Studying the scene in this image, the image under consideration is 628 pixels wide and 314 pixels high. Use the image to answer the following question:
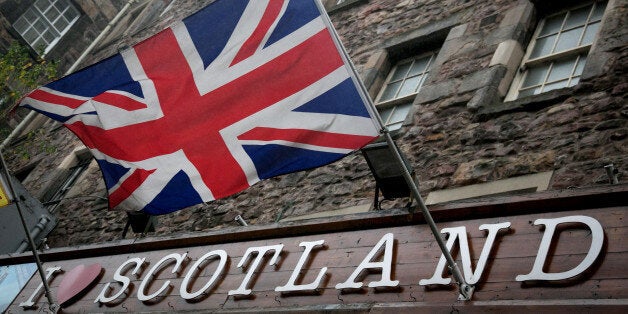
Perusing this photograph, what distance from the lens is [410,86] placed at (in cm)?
745

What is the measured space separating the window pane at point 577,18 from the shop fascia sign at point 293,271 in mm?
3442

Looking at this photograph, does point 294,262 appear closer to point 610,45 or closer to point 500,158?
point 500,158

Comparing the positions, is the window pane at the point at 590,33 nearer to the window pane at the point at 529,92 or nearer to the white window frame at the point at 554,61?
the white window frame at the point at 554,61

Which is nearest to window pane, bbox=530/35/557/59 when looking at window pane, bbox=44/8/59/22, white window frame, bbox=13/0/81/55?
white window frame, bbox=13/0/81/55

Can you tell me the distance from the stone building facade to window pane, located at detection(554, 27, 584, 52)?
6cm

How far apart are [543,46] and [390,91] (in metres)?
1.97

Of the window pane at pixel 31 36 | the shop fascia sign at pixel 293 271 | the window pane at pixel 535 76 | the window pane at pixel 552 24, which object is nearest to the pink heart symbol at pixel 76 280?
the shop fascia sign at pixel 293 271

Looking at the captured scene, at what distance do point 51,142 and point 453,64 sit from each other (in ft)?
33.0

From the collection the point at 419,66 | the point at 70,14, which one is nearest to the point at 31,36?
the point at 70,14

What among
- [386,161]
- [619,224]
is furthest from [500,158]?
[619,224]

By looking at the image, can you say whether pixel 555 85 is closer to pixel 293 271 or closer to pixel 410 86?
pixel 410 86

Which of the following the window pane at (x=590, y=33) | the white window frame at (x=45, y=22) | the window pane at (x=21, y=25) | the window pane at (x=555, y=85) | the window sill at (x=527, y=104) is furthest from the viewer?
the white window frame at (x=45, y=22)

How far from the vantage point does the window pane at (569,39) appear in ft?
20.3

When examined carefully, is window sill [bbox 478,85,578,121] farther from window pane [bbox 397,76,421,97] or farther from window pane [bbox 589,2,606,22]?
window pane [bbox 397,76,421,97]
